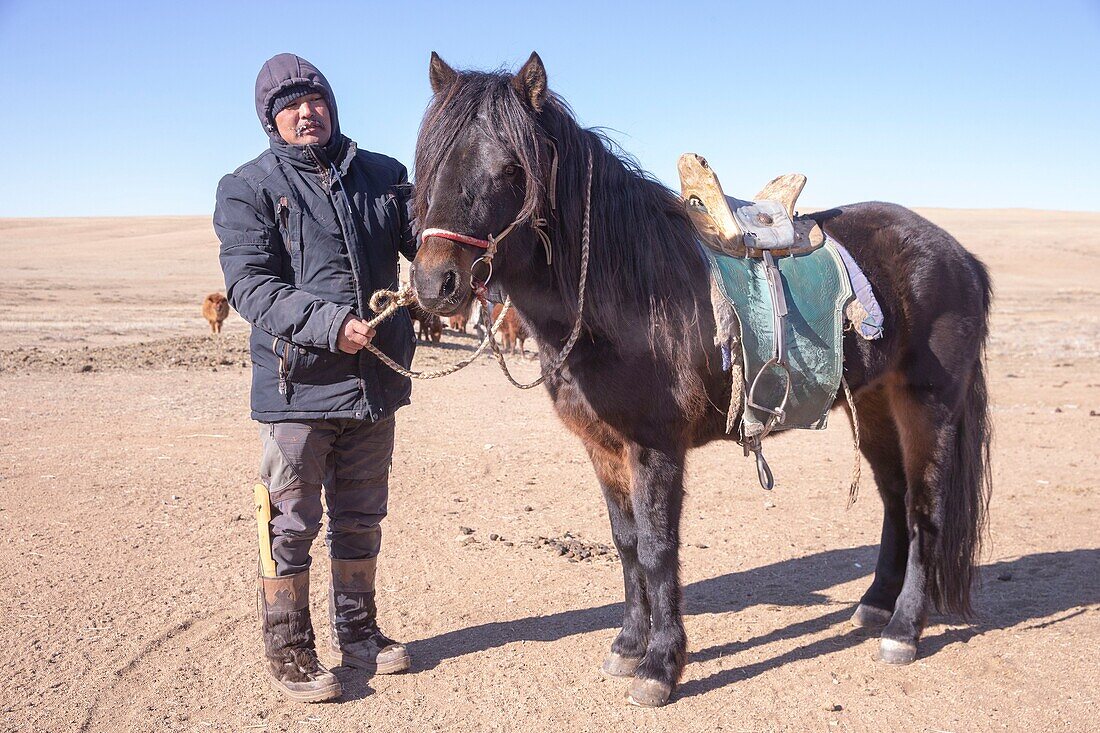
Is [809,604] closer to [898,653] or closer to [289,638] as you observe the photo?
[898,653]

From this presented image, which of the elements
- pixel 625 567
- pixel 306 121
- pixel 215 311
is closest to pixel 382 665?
pixel 625 567

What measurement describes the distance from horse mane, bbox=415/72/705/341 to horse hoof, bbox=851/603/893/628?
1.98 metres

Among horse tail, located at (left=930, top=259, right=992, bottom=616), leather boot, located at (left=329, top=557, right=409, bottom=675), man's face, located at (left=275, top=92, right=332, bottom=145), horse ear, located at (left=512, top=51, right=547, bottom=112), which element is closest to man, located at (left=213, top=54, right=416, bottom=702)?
man's face, located at (left=275, top=92, right=332, bottom=145)

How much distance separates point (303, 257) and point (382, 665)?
1779 mm

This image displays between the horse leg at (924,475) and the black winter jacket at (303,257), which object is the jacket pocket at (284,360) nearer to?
the black winter jacket at (303,257)

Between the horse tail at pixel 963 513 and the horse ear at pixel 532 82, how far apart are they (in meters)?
2.69

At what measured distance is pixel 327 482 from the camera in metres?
3.56

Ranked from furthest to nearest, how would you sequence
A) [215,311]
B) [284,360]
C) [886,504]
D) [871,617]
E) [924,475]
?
[215,311] → [886,504] → [871,617] → [924,475] → [284,360]

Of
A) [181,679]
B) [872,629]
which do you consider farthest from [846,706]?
[181,679]

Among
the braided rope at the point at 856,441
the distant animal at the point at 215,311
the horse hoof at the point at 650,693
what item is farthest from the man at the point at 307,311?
the distant animal at the point at 215,311

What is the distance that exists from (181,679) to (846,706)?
2.78m

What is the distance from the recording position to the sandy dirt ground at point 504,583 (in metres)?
3.39

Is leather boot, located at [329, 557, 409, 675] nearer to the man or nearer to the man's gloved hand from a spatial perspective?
the man

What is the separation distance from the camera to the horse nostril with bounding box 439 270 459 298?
9.05ft
